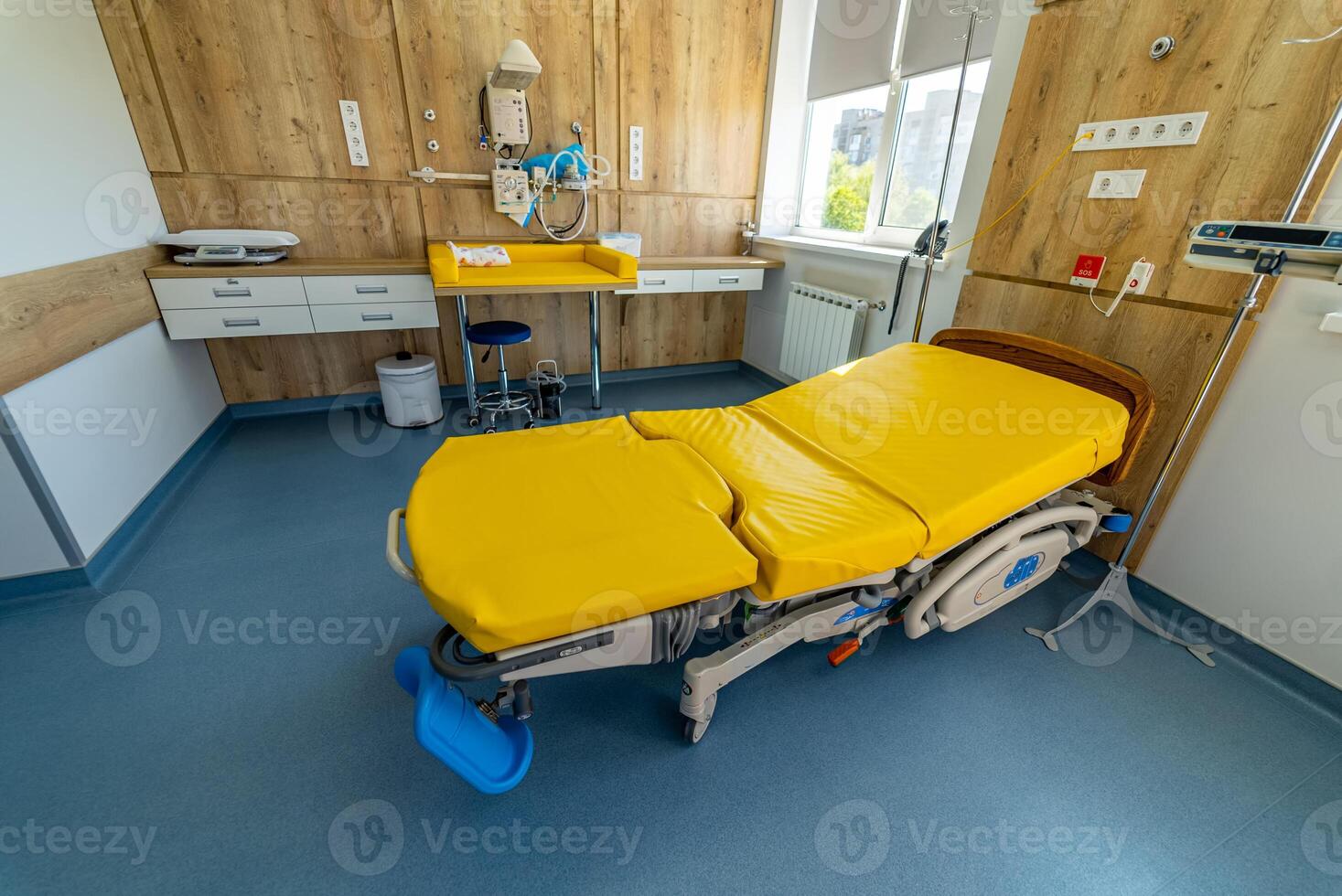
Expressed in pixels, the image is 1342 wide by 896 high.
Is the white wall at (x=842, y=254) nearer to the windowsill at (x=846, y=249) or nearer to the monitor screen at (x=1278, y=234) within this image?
the windowsill at (x=846, y=249)

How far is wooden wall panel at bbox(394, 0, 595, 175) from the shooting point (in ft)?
9.29

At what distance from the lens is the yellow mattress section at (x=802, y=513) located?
1.12 meters

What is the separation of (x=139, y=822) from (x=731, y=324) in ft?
12.5

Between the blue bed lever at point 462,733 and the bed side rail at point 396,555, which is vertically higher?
the bed side rail at point 396,555

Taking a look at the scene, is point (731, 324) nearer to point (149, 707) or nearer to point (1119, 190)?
point (1119, 190)

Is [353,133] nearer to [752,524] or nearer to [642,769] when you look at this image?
[752,524]

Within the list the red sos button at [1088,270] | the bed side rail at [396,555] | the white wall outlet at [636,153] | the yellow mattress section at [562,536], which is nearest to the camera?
the yellow mattress section at [562,536]

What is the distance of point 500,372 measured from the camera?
314 centimetres

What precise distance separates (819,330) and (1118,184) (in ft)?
5.16

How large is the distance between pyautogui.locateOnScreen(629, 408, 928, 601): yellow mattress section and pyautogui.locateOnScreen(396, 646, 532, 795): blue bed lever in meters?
0.65

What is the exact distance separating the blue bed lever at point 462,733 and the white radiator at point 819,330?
100 inches

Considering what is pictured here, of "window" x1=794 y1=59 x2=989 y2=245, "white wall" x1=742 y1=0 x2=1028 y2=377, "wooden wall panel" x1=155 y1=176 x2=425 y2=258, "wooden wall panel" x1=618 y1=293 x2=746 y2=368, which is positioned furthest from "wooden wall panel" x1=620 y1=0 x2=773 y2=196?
"wooden wall panel" x1=155 y1=176 x2=425 y2=258

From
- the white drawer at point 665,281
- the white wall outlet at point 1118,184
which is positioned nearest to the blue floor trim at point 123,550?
the white drawer at point 665,281

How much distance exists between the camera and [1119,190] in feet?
6.02
